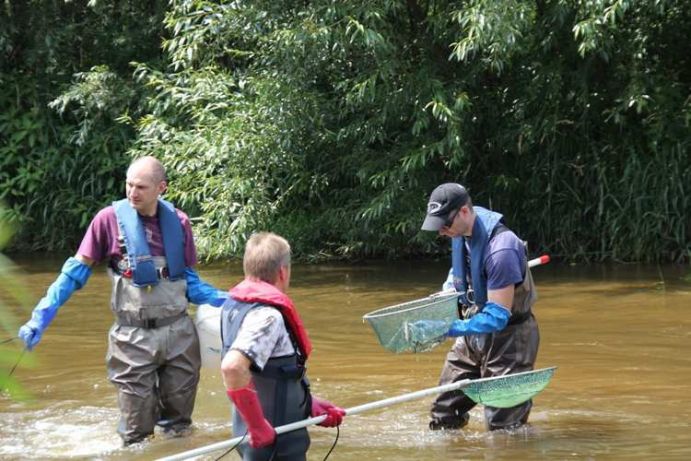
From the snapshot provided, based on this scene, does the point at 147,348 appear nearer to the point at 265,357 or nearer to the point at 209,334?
the point at 209,334

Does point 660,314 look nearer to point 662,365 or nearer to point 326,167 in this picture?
point 662,365

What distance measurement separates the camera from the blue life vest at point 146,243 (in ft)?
17.5

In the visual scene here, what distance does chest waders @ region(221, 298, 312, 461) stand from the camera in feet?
12.3

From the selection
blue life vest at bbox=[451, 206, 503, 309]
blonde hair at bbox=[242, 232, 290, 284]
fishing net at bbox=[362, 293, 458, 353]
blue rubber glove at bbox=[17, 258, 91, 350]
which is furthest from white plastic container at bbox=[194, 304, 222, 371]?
blonde hair at bbox=[242, 232, 290, 284]

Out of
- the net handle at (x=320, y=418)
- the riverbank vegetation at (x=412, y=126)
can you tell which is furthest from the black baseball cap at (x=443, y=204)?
the riverbank vegetation at (x=412, y=126)

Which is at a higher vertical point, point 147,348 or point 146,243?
point 146,243

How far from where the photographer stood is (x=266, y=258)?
3.72 metres

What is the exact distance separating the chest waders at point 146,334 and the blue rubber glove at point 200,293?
0.15 feet

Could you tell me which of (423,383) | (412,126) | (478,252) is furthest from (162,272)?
(412,126)

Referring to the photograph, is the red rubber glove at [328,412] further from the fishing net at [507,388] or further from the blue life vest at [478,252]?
the blue life vest at [478,252]

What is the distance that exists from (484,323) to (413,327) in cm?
32

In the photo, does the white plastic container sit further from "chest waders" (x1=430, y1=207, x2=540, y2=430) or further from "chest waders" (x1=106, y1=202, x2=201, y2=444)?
"chest waders" (x1=430, y1=207, x2=540, y2=430)

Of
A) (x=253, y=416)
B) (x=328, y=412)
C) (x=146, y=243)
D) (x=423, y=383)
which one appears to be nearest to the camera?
(x=253, y=416)

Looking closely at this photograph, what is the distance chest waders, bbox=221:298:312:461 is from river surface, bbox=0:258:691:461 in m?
1.90
